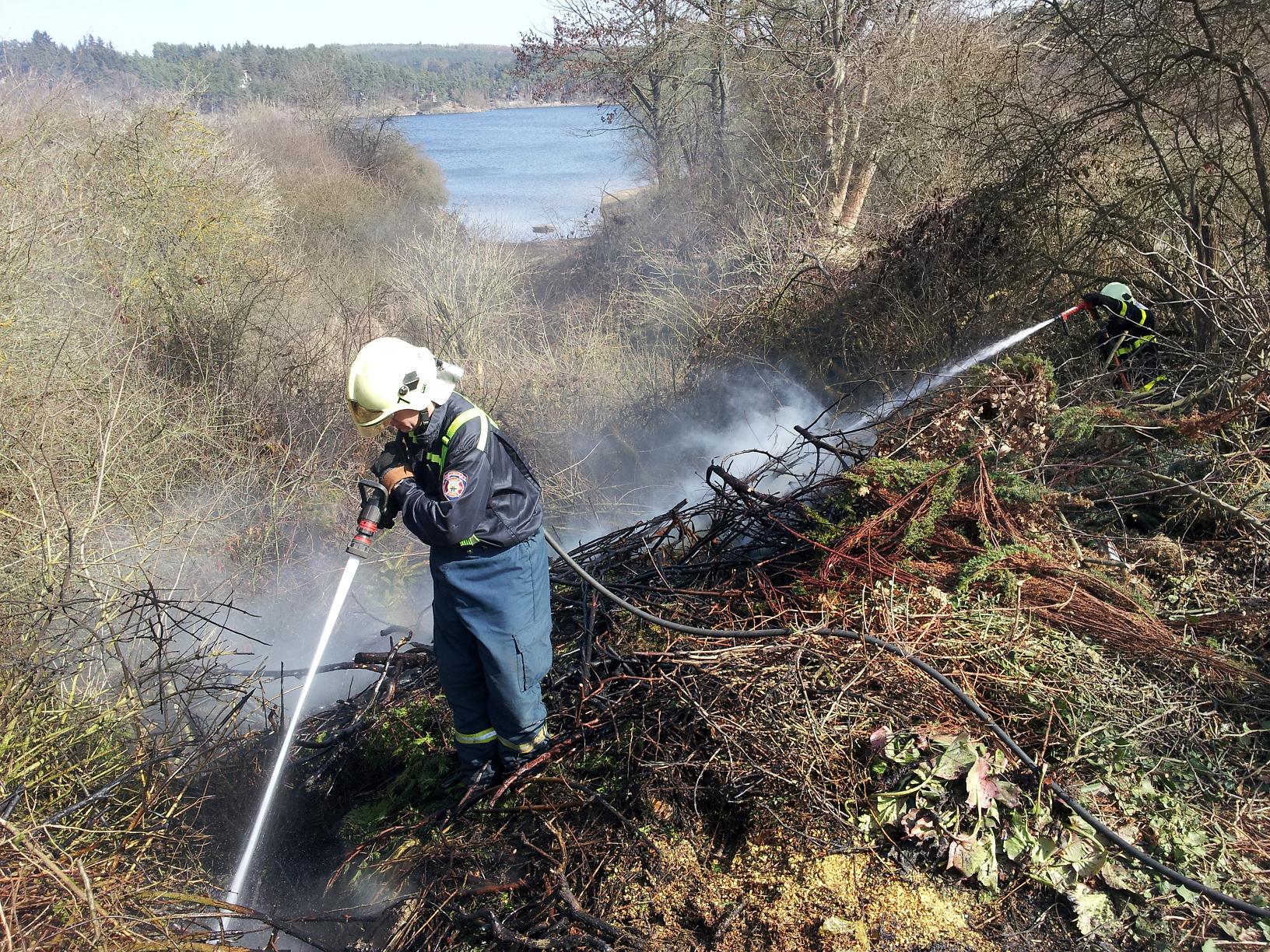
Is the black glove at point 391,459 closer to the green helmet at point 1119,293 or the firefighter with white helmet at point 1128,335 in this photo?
the firefighter with white helmet at point 1128,335

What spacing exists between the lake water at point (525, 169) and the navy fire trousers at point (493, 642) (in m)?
20.1

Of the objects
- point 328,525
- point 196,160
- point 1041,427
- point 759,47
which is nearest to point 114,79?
point 196,160

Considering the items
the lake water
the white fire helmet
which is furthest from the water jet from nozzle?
the lake water

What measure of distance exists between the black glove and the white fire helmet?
27 cm

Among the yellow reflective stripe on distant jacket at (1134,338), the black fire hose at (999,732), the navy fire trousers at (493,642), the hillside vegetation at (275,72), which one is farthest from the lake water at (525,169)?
the black fire hose at (999,732)

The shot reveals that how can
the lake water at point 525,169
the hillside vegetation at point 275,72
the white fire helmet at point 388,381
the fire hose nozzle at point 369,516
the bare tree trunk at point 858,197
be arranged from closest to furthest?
the white fire helmet at point 388,381
the fire hose nozzle at point 369,516
the bare tree trunk at point 858,197
the hillside vegetation at point 275,72
the lake water at point 525,169

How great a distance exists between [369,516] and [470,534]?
0.48m

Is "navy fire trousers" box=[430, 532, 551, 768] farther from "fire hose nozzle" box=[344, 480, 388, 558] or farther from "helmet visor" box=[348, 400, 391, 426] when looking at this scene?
"helmet visor" box=[348, 400, 391, 426]

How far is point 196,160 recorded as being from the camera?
14070 mm

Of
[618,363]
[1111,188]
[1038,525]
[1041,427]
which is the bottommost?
[618,363]

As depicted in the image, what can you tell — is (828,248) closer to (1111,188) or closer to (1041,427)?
(1111,188)

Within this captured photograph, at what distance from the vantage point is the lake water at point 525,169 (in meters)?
32.7

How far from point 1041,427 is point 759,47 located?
14425mm

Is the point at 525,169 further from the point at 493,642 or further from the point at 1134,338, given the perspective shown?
the point at 493,642
